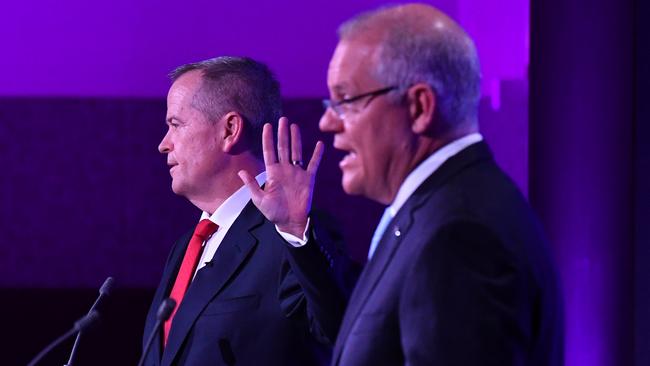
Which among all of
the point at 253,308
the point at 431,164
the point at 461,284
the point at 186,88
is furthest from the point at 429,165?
the point at 186,88

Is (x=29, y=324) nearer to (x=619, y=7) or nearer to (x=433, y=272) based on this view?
(x=619, y=7)

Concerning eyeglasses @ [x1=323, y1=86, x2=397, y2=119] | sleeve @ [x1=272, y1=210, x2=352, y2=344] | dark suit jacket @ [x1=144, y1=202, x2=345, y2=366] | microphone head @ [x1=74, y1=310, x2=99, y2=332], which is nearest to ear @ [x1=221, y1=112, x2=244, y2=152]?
dark suit jacket @ [x1=144, y1=202, x2=345, y2=366]

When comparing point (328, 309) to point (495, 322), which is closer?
point (495, 322)

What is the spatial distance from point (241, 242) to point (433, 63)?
38.6 inches

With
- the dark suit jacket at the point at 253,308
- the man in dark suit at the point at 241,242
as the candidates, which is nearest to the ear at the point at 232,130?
the man in dark suit at the point at 241,242

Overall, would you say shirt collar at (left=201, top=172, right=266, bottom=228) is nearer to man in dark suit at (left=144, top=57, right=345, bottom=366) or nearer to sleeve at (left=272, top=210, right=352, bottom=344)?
man in dark suit at (left=144, top=57, right=345, bottom=366)

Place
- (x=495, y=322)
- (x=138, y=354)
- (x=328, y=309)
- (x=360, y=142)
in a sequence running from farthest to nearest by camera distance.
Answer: (x=138, y=354), (x=328, y=309), (x=360, y=142), (x=495, y=322)

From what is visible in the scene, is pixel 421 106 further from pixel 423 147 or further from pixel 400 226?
pixel 400 226

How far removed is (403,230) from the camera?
1435 mm

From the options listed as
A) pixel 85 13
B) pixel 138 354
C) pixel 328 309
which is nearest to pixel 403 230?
pixel 328 309

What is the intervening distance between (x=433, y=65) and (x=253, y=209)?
1.01 meters

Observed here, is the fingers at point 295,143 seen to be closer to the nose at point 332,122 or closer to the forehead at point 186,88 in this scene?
the forehead at point 186,88

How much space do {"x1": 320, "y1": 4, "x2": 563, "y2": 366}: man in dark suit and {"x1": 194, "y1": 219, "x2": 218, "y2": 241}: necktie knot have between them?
915 millimetres

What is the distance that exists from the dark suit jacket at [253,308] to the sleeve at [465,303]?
0.71 metres
